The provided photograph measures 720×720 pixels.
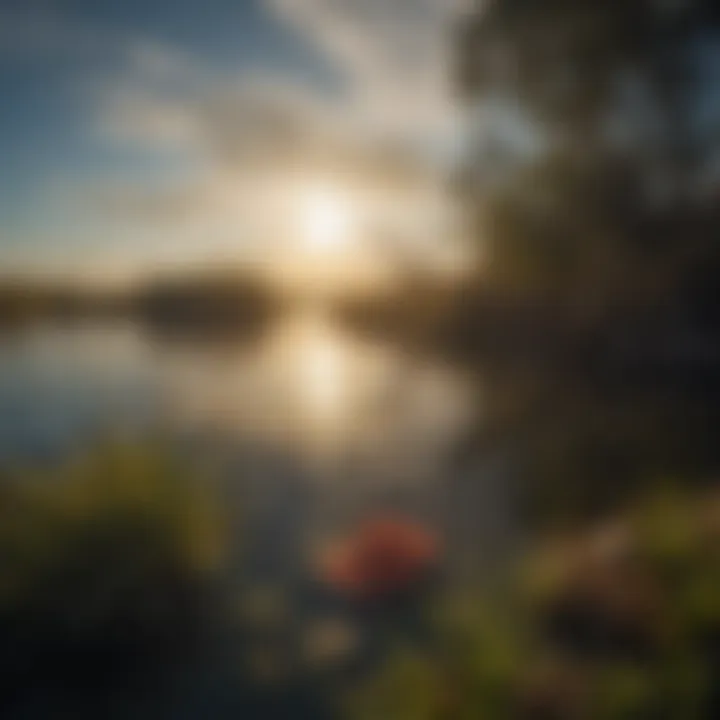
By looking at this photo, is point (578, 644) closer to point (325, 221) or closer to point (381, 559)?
point (381, 559)

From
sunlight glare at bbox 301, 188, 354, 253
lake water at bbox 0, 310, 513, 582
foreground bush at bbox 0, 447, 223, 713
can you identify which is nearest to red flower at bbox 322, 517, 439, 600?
lake water at bbox 0, 310, 513, 582

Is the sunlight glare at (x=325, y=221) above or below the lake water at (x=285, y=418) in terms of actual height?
above

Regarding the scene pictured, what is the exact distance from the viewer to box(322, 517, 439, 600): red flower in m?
1.12

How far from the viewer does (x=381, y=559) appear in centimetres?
114

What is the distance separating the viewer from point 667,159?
1.22 metres

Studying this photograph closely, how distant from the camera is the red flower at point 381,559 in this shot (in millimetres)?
1122

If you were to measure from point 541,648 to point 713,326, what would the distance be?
55 cm

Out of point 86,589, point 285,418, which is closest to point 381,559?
point 285,418

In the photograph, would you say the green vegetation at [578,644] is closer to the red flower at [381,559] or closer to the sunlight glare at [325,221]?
the red flower at [381,559]

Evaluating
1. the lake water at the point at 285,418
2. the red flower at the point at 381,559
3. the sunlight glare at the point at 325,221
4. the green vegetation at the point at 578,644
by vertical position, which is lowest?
the green vegetation at the point at 578,644

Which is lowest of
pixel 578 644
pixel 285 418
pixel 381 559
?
pixel 578 644

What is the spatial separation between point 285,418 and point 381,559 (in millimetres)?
240

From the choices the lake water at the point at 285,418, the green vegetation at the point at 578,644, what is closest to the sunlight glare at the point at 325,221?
the lake water at the point at 285,418

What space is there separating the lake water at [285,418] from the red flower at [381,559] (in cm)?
2
